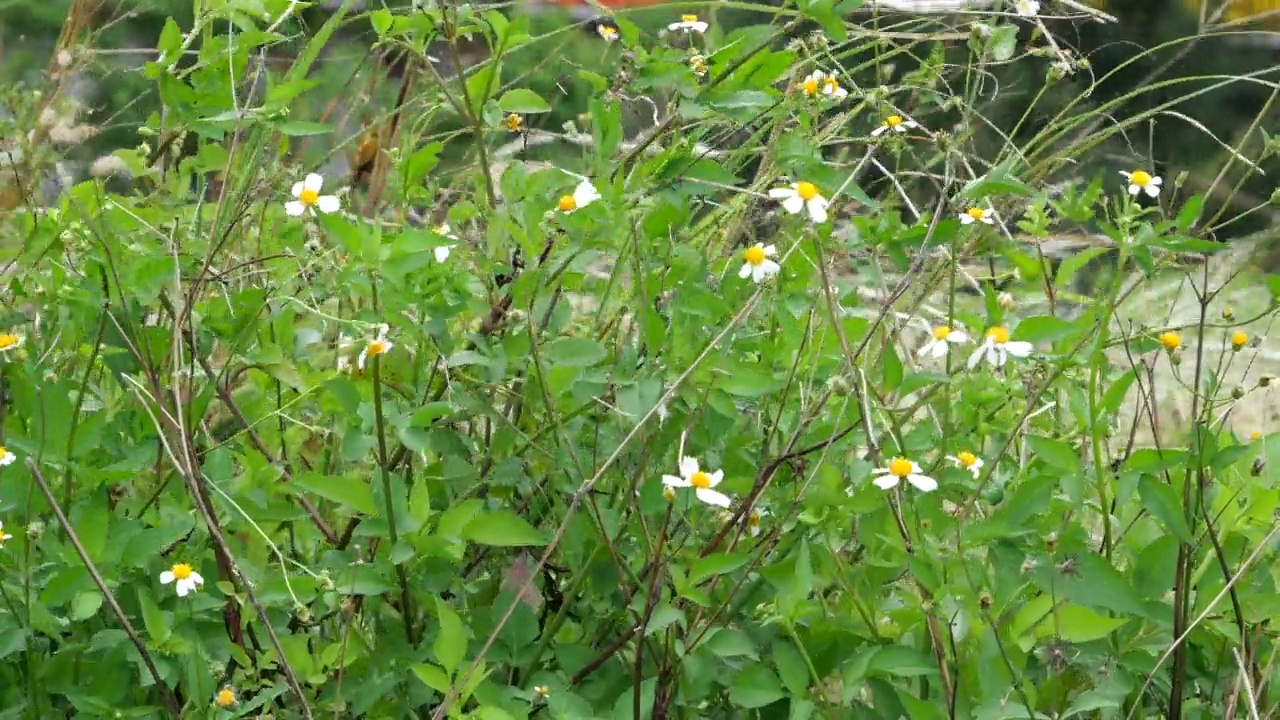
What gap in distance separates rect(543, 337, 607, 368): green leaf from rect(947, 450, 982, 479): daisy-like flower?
354 mm

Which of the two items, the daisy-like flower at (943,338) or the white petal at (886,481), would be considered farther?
the daisy-like flower at (943,338)

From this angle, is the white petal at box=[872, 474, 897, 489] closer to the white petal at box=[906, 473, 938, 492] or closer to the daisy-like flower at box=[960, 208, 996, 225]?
the white petal at box=[906, 473, 938, 492]

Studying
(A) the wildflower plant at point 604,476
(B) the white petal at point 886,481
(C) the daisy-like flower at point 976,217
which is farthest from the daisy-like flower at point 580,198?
(C) the daisy-like flower at point 976,217

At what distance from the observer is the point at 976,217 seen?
1582 mm

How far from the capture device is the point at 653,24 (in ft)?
13.1

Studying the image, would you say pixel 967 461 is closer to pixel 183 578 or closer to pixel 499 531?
pixel 499 531

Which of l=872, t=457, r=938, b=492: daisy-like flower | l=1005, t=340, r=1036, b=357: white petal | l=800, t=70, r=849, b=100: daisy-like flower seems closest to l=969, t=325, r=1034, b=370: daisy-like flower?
l=1005, t=340, r=1036, b=357: white petal

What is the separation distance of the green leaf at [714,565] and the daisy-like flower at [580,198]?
32 cm

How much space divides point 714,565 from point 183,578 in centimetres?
47

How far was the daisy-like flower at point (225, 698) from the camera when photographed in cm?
127

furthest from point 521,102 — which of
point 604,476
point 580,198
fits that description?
point 604,476

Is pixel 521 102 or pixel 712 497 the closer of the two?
pixel 712 497

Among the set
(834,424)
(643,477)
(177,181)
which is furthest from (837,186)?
(177,181)

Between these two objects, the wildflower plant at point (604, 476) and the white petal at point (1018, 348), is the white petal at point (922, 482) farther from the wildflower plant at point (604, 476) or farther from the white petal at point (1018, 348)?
the white petal at point (1018, 348)
